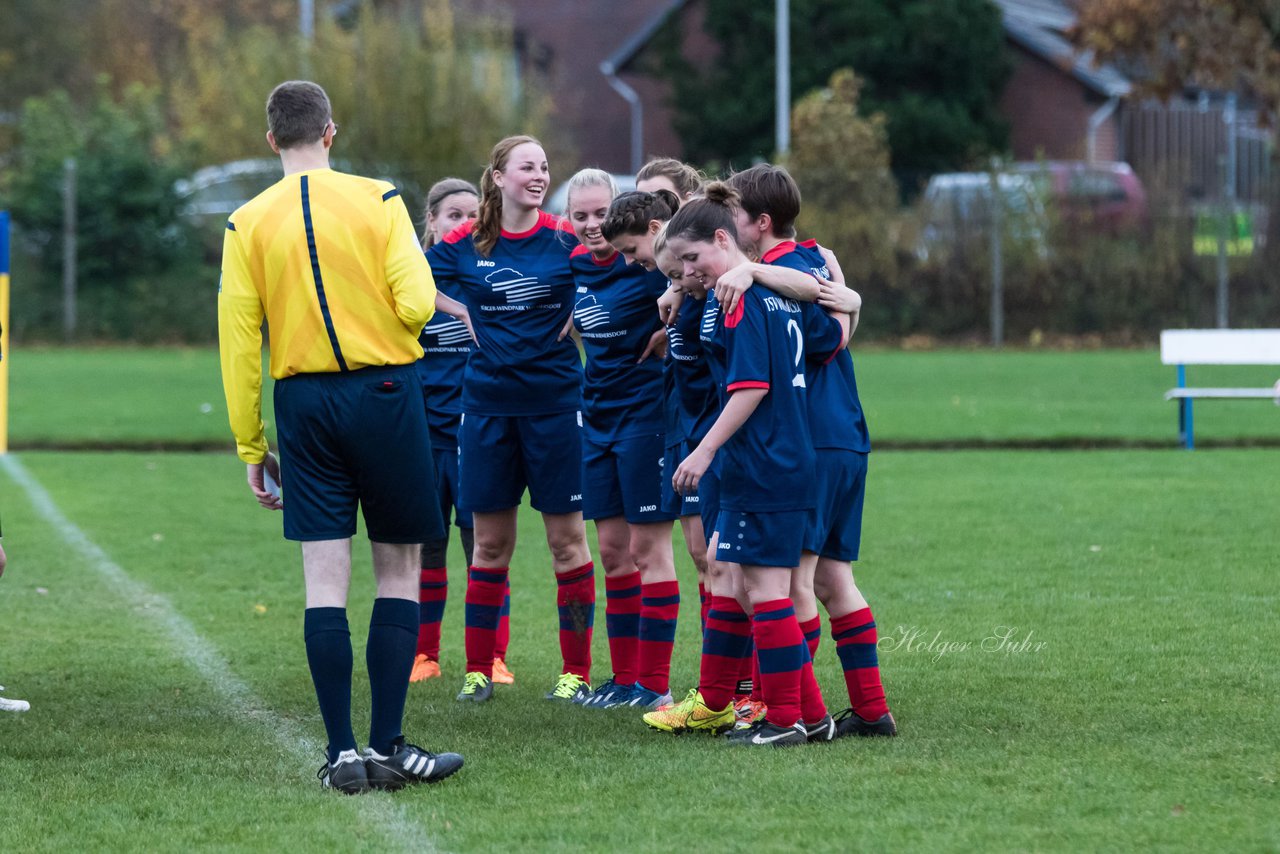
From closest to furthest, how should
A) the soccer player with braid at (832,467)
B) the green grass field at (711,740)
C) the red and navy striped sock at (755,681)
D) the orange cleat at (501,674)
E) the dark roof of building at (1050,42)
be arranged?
the green grass field at (711,740), the soccer player with braid at (832,467), the red and navy striped sock at (755,681), the orange cleat at (501,674), the dark roof of building at (1050,42)

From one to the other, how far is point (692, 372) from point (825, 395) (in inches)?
A: 19.0

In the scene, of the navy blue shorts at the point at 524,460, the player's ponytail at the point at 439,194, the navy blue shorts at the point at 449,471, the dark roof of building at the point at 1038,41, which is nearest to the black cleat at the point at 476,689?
the navy blue shorts at the point at 524,460

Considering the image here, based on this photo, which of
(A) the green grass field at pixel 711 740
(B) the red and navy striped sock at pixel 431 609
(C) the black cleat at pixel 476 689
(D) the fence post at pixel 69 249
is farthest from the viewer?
(D) the fence post at pixel 69 249

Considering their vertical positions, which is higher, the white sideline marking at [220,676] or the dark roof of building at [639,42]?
the dark roof of building at [639,42]

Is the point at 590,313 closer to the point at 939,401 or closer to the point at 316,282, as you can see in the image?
the point at 316,282

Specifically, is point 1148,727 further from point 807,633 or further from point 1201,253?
point 1201,253

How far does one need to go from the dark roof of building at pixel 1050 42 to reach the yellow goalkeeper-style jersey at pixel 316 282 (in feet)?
104

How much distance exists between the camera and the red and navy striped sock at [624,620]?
6418 millimetres

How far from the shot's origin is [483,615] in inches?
254

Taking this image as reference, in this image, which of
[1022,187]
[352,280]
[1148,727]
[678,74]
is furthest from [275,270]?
[678,74]

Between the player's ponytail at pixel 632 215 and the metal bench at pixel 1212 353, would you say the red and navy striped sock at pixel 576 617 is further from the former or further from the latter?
the metal bench at pixel 1212 353

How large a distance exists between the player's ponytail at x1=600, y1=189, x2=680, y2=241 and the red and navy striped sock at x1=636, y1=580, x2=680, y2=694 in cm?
130

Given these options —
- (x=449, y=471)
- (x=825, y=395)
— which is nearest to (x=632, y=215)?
(x=825, y=395)

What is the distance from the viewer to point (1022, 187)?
83.9 feet
